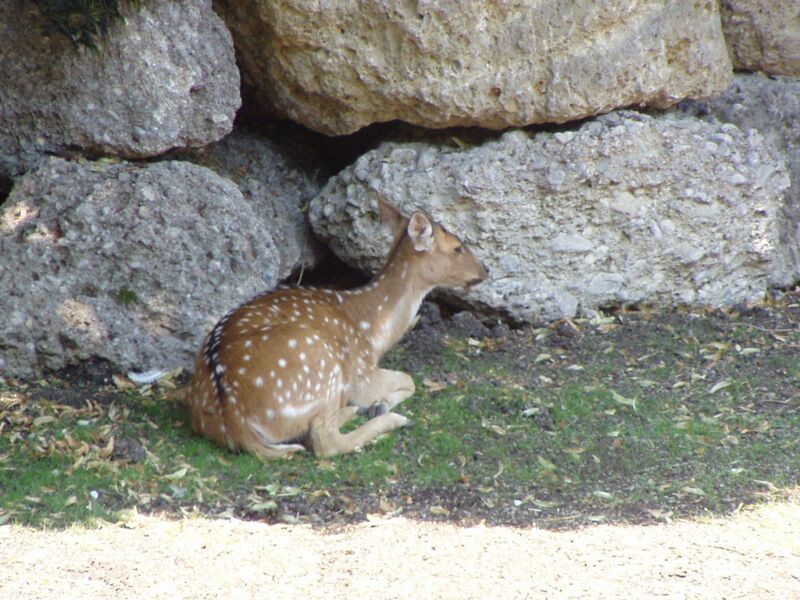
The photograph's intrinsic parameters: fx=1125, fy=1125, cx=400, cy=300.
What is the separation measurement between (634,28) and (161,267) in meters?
3.54

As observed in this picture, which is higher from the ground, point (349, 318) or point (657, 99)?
point (657, 99)

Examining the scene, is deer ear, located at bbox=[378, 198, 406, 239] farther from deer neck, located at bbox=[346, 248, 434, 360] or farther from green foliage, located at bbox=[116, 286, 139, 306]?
green foliage, located at bbox=[116, 286, 139, 306]

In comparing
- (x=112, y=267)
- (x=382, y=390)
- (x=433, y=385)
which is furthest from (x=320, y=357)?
(x=112, y=267)

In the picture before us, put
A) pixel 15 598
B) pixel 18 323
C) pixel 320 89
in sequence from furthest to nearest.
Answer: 1. pixel 320 89
2. pixel 18 323
3. pixel 15 598

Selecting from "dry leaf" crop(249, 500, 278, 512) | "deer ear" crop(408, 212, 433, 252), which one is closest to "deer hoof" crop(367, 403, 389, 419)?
"deer ear" crop(408, 212, 433, 252)

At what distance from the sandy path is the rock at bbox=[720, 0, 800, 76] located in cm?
475

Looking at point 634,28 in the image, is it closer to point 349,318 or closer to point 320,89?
point 320,89

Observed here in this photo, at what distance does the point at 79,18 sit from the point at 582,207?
11.5ft

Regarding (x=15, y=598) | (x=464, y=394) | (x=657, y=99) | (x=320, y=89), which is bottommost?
(x=15, y=598)

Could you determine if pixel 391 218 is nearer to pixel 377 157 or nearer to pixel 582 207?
pixel 377 157

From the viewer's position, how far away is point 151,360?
269 inches

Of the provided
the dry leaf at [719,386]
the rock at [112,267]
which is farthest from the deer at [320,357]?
the dry leaf at [719,386]

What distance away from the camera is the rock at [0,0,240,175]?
6730 millimetres

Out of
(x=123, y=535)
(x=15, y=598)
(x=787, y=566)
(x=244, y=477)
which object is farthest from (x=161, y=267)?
(x=787, y=566)
